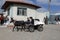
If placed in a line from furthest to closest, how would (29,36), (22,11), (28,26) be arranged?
(22,11) → (28,26) → (29,36)

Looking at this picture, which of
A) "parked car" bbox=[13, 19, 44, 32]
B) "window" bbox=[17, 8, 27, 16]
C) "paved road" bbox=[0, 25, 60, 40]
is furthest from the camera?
"window" bbox=[17, 8, 27, 16]

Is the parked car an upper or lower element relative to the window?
lower

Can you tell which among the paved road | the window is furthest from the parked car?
the window

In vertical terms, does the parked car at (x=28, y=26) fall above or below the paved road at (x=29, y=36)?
above

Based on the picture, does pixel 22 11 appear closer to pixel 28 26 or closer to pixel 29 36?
pixel 28 26

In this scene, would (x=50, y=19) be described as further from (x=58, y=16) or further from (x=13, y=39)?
(x=13, y=39)

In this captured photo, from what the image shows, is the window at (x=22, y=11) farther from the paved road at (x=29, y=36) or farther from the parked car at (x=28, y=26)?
the paved road at (x=29, y=36)

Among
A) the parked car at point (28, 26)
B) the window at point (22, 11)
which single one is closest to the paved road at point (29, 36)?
the parked car at point (28, 26)

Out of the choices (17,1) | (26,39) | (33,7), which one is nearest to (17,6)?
(17,1)

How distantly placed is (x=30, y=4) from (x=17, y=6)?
2196mm

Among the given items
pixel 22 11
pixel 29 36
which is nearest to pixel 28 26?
pixel 29 36

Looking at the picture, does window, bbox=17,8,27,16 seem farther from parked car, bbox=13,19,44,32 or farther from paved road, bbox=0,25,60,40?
paved road, bbox=0,25,60,40

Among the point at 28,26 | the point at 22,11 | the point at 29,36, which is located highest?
the point at 22,11

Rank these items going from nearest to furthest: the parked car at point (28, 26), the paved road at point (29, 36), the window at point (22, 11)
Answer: the paved road at point (29, 36) → the parked car at point (28, 26) → the window at point (22, 11)
